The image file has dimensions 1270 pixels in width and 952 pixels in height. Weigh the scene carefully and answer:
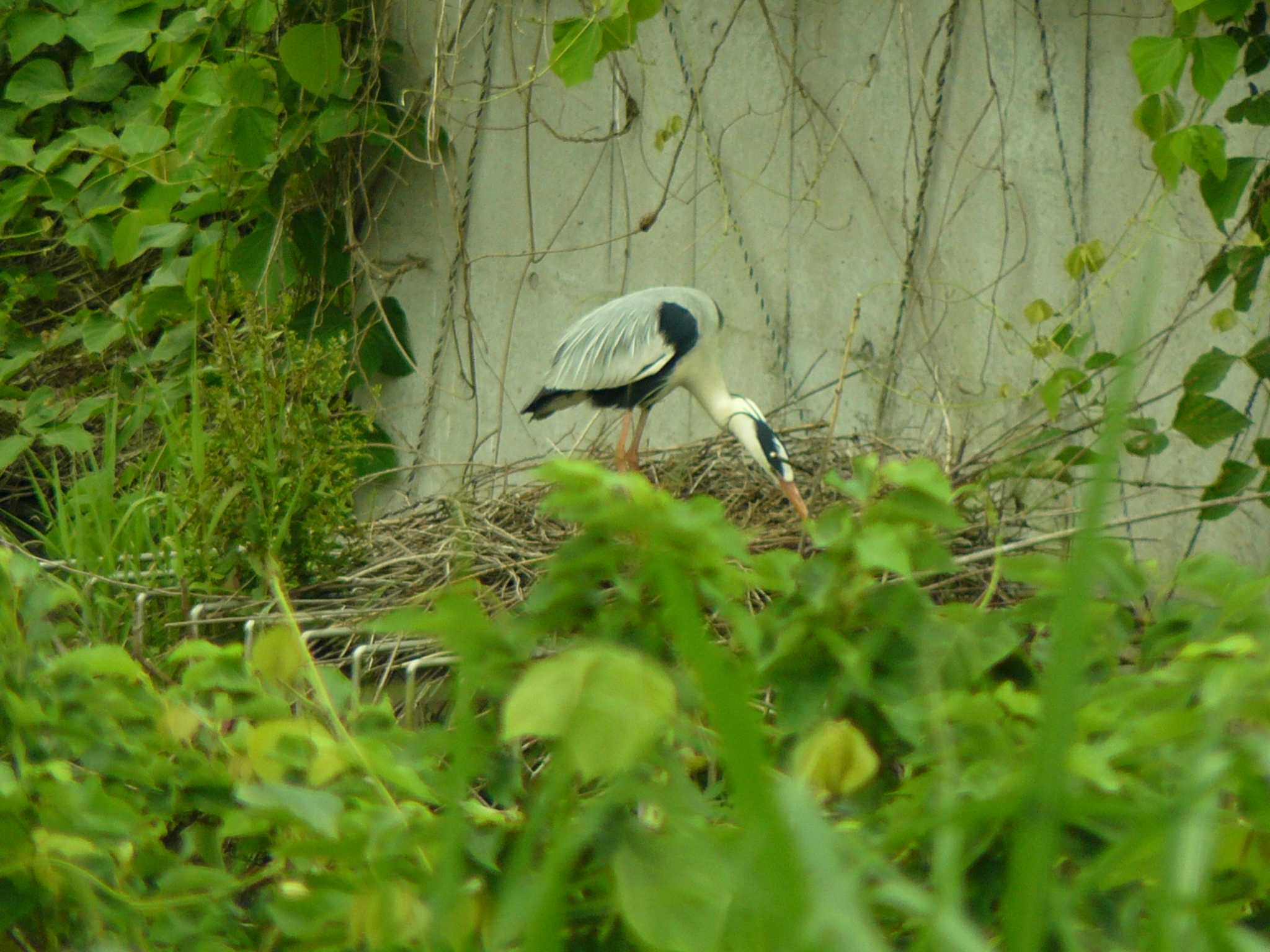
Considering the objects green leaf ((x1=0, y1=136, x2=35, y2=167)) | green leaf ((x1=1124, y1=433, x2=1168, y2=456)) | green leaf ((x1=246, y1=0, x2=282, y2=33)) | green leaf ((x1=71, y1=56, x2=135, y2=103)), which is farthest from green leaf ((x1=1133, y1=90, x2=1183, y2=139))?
green leaf ((x1=71, y1=56, x2=135, y2=103))

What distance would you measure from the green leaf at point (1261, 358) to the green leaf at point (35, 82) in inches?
107

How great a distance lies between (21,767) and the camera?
0.70m

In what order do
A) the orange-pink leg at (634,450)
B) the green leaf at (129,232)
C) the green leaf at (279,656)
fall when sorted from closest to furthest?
the green leaf at (279,656) < the orange-pink leg at (634,450) < the green leaf at (129,232)

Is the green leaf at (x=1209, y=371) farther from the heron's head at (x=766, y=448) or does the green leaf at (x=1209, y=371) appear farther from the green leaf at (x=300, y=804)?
the green leaf at (x=300, y=804)

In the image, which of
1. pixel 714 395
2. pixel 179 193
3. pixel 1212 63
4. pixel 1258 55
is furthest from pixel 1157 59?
pixel 179 193

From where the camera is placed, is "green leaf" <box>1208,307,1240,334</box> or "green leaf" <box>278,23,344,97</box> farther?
"green leaf" <box>278,23,344,97</box>

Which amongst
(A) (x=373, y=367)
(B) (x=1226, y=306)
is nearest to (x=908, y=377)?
(B) (x=1226, y=306)

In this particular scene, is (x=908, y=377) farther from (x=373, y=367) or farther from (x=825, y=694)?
(x=825, y=694)

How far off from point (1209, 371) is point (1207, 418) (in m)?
0.06

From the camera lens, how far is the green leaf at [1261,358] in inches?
68.7

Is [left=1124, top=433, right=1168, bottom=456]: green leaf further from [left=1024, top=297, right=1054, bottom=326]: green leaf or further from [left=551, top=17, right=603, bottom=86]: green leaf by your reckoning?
[left=551, top=17, right=603, bottom=86]: green leaf

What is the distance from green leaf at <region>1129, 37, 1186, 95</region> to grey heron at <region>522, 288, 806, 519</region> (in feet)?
2.69

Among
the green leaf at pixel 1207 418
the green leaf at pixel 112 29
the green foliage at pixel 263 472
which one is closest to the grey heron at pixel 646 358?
the green foliage at pixel 263 472

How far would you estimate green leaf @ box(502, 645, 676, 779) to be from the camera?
0.46 metres
